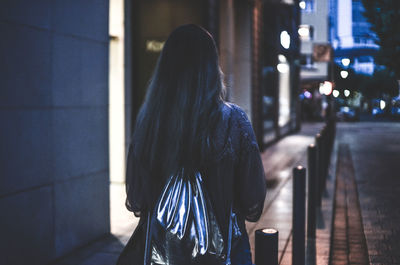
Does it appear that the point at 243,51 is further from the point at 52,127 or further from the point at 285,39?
the point at 52,127

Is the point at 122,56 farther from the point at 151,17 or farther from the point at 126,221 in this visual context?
the point at 126,221

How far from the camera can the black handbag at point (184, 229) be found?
1983 millimetres

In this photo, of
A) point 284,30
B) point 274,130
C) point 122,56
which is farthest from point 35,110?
point 284,30

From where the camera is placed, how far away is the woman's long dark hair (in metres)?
2.11

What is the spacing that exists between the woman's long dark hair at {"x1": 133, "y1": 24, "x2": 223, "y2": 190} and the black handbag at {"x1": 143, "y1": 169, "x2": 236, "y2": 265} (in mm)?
98

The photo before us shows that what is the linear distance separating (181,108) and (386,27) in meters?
12.1

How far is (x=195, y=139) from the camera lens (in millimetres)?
2105

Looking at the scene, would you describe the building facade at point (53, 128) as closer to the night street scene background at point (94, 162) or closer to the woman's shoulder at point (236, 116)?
the night street scene background at point (94, 162)

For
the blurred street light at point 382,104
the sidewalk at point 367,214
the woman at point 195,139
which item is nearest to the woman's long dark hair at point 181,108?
the woman at point 195,139

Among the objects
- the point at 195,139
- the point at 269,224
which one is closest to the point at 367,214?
the point at 269,224

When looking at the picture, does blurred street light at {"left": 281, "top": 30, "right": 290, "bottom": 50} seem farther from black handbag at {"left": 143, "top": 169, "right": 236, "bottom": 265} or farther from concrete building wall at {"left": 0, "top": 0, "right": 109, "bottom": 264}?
black handbag at {"left": 143, "top": 169, "right": 236, "bottom": 265}

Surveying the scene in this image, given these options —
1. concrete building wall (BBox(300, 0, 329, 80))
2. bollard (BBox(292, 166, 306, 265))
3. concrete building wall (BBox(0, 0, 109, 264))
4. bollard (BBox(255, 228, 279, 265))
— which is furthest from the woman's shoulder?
concrete building wall (BBox(300, 0, 329, 80))

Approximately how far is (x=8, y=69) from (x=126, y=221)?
2.92 metres

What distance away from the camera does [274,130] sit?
19016mm
